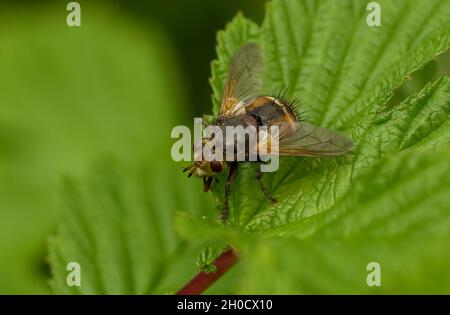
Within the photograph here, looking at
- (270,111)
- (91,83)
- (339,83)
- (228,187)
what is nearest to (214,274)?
(228,187)

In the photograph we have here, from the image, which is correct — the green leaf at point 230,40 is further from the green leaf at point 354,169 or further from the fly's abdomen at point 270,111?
the fly's abdomen at point 270,111

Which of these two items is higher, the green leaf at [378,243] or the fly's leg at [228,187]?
the fly's leg at [228,187]

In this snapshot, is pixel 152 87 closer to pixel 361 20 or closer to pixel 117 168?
pixel 117 168

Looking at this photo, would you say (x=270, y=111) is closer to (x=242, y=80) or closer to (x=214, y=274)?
(x=242, y=80)

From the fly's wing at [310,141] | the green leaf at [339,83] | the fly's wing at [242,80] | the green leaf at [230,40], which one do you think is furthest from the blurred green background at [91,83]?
the fly's wing at [310,141]

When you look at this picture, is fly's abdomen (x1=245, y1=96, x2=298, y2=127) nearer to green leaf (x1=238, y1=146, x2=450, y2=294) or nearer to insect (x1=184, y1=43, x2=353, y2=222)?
insect (x1=184, y1=43, x2=353, y2=222)

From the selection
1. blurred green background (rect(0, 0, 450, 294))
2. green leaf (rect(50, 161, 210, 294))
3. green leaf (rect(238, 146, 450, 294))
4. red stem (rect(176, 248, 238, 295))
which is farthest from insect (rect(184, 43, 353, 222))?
blurred green background (rect(0, 0, 450, 294))
